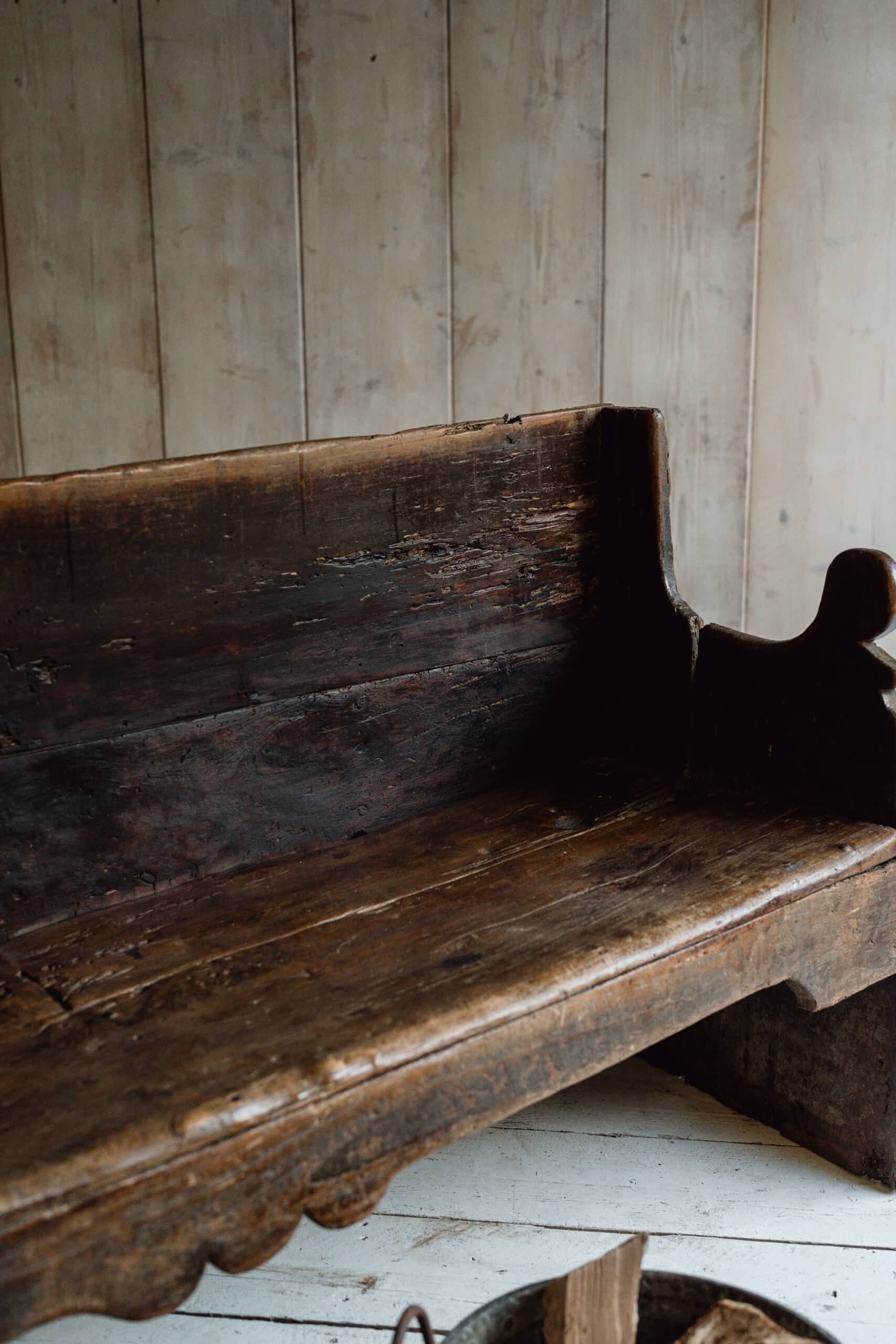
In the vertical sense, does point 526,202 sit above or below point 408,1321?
above

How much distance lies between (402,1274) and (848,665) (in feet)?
2.60

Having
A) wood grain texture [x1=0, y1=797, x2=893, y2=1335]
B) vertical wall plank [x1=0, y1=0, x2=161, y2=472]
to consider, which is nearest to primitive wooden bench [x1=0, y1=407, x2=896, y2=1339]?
wood grain texture [x1=0, y1=797, x2=893, y2=1335]

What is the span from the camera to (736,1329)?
92cm

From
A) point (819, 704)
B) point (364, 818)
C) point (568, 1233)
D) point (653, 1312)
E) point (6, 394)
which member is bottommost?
point (568, 1233)

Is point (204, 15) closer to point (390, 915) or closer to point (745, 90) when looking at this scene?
point (745, 90)

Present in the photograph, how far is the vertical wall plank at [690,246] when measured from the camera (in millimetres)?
1973

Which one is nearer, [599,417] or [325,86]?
[599,417]

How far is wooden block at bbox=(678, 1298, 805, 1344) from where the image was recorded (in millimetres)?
911

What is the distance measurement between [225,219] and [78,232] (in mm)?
219

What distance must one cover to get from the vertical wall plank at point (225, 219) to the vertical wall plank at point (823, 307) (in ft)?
2.45

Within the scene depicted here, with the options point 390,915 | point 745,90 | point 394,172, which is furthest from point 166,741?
point 745,90

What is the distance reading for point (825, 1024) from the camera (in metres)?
1.52

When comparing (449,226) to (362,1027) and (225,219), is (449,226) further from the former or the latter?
(362,1027)

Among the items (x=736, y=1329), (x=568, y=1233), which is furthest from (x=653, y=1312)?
(x=568, y=1233)
